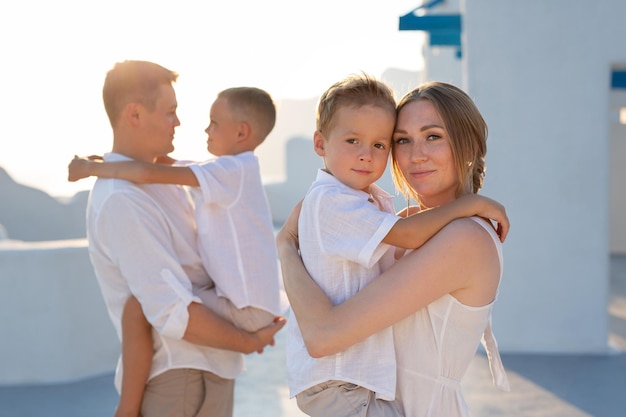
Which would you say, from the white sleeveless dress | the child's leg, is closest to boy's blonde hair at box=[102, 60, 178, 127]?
the child's leg

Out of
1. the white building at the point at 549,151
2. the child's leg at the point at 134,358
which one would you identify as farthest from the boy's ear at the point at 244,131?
the white building at the point at 549,151

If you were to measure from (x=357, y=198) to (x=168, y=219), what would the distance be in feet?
3.08

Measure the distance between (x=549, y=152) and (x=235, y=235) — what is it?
14.6ft

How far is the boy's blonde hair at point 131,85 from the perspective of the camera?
2566 millimetres

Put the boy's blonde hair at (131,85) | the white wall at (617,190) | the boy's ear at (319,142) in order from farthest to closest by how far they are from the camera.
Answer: the white wall at (617,190), the boy's blonde hair at (131,85), the boy's ear at (319,142)

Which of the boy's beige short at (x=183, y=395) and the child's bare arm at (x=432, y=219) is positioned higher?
the child's bare arm at (x=432, y=219)

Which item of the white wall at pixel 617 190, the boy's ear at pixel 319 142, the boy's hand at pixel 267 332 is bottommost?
the white wall at pixel 617 190

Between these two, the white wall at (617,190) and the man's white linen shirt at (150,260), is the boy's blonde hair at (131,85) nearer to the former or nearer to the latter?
the man's white linen shirt at (150,260)

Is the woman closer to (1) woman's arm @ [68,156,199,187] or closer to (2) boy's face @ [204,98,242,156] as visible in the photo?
(1) woman's arm @ [68,156,199,187]

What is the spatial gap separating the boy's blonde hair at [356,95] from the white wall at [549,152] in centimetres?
473

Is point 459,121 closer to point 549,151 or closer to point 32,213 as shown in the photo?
point 549,151

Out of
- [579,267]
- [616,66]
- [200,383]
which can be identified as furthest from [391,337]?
[616,66]

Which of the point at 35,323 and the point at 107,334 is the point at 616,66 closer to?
the point at 107,334

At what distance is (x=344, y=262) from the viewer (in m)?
1.79
